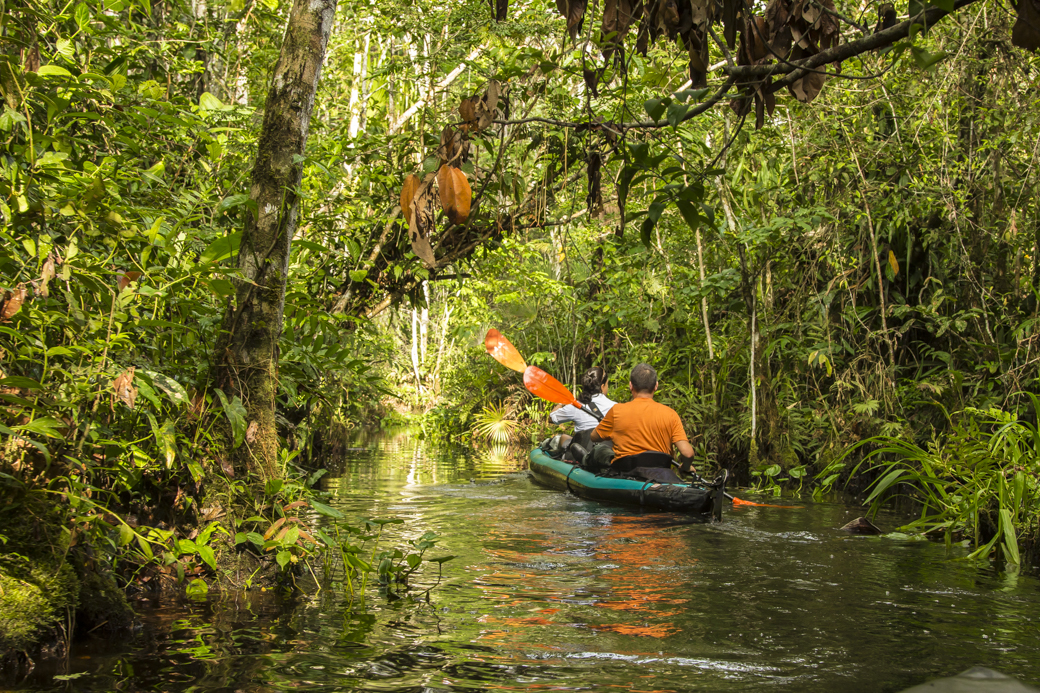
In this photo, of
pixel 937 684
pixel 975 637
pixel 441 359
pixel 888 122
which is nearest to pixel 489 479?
pixel 888 122

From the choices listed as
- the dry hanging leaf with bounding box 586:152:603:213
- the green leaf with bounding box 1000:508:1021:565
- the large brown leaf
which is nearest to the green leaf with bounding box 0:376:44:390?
the dry hanging leaf with bounding box 586:152:603:213

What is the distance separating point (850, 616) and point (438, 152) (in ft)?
10.6

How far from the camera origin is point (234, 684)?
9.82 feet

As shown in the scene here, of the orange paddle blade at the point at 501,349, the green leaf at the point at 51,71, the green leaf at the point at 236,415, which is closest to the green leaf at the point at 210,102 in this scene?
the green leaf at the point at 51,71

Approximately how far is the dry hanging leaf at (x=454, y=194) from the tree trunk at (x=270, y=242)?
2.21 metres

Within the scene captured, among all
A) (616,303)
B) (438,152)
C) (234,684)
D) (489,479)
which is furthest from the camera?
(616,303)

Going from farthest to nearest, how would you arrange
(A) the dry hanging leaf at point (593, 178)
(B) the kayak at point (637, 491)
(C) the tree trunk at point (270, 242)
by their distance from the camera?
(B) the kayak at point (637, 491) → (C) the tree trunk at point (270, 242) → (A) the dry hanging leaf at point (593, 178)

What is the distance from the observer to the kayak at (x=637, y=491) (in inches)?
277

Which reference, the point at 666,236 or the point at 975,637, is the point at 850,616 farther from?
the point at 666,236

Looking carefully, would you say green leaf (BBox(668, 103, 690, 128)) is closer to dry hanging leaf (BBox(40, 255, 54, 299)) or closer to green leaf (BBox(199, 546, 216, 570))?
dry hanging leaf (BBox(40, 255, 54, 299))

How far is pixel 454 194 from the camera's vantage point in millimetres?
1959

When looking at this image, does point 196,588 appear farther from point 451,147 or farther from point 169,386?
point 451,147

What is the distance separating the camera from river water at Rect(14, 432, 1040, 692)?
315 cm

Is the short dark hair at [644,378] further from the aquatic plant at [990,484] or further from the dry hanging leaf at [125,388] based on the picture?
the dry hanging leaf at [125,388]
